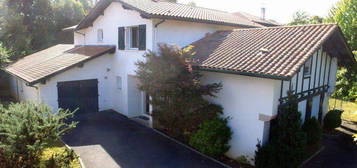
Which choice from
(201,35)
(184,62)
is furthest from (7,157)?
(201,35)

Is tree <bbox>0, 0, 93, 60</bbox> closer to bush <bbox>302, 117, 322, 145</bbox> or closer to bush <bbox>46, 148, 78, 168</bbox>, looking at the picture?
bush <bbox>46, 148, 78, 168</bbox>

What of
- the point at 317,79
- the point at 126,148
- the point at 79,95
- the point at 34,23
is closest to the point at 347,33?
the point at 317,79

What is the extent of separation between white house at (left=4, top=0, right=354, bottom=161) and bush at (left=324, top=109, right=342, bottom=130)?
396 mm

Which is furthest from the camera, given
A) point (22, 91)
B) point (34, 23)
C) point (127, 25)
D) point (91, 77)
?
point (34, 23)

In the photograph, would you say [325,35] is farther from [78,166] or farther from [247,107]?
[78,166]

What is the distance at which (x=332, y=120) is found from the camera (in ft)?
47.7

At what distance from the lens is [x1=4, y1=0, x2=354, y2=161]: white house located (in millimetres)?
9594

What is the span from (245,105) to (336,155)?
5.69 m

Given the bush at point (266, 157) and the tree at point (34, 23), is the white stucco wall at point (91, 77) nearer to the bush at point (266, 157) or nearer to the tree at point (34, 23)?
the bush at point (266, 157)

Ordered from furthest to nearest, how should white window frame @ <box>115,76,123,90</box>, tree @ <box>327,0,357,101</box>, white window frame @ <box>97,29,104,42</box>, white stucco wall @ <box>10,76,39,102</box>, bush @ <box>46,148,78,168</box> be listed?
tree @ <box>327,0,357,101</box> < white window frame @ <box>97,29,104,42</box> < white window frame @ <box>115,76,123,90</box> < white stucco wall @ <box>10,76,39,102</box> < bush @ <box>46,148,78,168</box>

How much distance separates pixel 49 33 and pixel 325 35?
31.1 meters

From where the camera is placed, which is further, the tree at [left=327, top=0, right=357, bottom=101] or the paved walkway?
the tree at [left=327, top=0, right=357, bottom=101]

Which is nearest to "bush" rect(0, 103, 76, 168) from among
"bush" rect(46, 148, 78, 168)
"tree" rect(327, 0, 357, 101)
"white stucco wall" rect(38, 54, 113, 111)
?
"bush" rect(46, 148, 78, 168)

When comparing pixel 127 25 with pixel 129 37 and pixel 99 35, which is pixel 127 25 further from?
pixel 99 35
